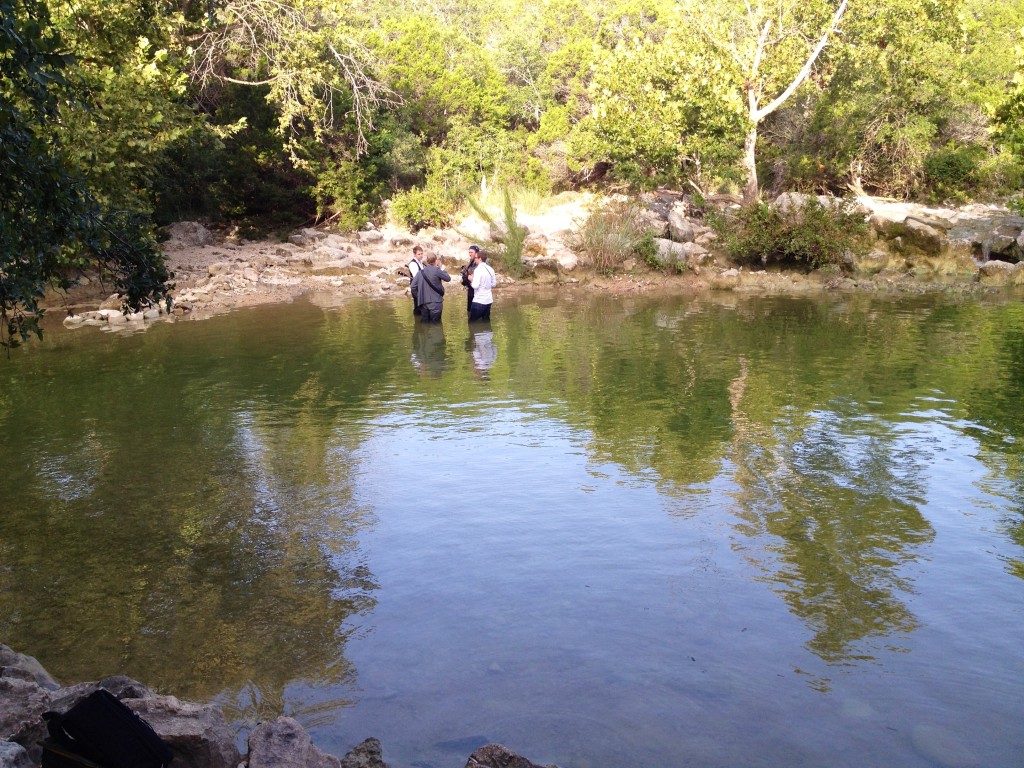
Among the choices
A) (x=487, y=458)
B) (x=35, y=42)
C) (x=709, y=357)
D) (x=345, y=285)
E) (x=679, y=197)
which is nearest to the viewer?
(x=35, y=42)

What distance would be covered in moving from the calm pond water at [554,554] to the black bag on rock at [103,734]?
1.18 meters

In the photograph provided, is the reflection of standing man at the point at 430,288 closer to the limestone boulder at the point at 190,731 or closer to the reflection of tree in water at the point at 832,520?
the reflection of tree in water at the point at 832,520

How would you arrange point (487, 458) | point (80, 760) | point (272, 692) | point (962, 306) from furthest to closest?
1. point (962, 306)
2. point (487, 458)
3. point (272, 692)
4. point (80, 760)

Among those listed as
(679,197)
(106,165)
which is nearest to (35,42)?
(106,165)

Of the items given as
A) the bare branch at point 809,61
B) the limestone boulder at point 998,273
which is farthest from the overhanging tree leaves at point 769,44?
the limestone boulder at point 998,273

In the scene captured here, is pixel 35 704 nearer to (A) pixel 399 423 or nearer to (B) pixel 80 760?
(B) pixel 80 760

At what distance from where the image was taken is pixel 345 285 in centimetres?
2620

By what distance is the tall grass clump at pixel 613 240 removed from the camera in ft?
83.3

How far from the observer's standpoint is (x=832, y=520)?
Answer: 7.65 meters

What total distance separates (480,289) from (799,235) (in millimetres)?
10377

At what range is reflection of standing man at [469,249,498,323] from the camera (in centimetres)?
1869

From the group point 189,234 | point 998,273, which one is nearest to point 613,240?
point 998,273

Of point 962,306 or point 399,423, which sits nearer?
point 399,423

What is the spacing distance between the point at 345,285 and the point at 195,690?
21.5 meters
